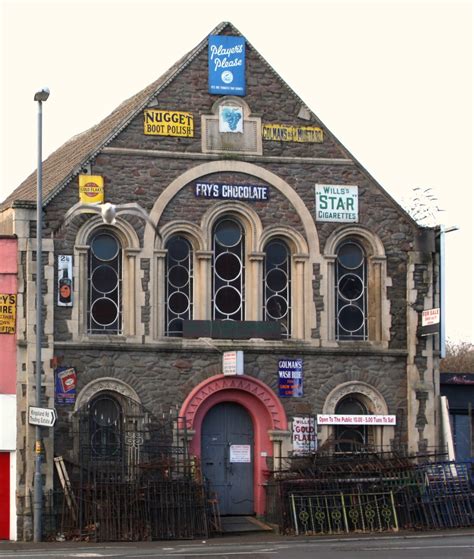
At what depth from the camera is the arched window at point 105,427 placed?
33812mm

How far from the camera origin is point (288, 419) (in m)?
35.3

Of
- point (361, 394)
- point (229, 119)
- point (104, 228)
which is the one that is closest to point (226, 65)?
point (229, 119)

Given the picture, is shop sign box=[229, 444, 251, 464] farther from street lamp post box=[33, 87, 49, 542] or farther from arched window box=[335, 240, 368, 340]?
street lamp post box=[33, 87, 49, 542]

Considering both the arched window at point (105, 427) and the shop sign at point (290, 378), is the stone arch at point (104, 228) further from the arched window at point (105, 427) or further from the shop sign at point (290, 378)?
the shop sign at point (290, 378)

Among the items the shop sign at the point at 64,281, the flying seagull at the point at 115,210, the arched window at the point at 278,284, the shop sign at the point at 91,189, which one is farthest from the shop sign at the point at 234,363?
the shop sign at the point at 91,189

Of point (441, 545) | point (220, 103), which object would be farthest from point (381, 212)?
point (441, 545)

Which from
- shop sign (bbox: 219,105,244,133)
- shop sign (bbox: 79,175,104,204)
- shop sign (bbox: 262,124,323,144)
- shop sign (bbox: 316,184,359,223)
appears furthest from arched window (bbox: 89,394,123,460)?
shop sign (bbox: 262,124,323,144)

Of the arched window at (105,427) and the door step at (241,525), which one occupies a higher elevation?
the arched window at (105,427)

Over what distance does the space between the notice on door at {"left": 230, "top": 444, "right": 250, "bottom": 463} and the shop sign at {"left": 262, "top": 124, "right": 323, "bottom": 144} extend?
748 cm

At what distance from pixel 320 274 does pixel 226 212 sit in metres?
2.75

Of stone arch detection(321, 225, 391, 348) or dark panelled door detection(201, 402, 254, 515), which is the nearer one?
Answer: dark panelled door detection(201, 402, 254, 515)

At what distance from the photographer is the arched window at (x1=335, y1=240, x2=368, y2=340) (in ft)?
119

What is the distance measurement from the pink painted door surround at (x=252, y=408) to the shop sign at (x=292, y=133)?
5919 millimetres

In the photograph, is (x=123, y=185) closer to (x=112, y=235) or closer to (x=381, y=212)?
(x=112, y=235)
